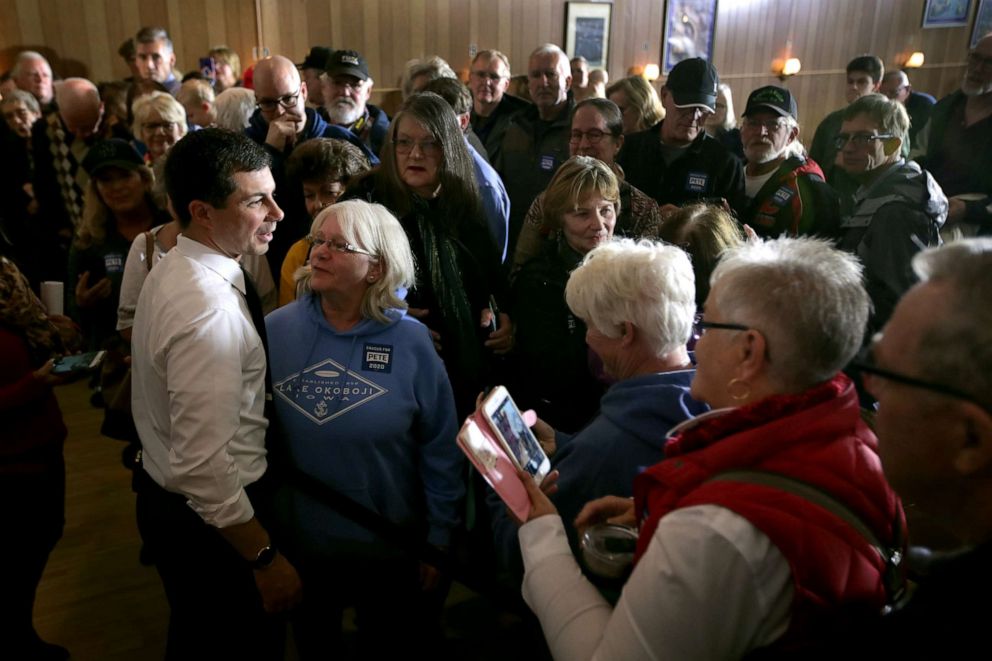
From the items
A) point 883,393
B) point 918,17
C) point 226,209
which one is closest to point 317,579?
point 226,209

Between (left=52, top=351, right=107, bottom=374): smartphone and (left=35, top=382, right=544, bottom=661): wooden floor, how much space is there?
1.06 meters

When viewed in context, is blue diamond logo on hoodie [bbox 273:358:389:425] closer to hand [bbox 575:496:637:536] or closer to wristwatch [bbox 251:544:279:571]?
wristwatch [bbox 251:544:279:571]

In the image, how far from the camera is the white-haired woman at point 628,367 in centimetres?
138

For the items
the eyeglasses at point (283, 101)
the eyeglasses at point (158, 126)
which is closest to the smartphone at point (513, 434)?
the eyeglasses at point (283, 101)

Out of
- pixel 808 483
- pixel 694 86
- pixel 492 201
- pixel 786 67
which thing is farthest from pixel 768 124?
pixel 786 67

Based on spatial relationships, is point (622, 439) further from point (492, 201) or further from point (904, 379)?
point (492, 201)

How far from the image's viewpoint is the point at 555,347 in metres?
2.42

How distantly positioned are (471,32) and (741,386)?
8.51m

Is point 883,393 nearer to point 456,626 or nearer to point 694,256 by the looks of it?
point 694,256

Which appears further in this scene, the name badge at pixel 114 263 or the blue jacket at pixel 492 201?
the blue jacket at pixel 492 201

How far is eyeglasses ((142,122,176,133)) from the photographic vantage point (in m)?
3.30

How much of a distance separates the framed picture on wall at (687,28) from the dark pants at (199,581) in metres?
9.70

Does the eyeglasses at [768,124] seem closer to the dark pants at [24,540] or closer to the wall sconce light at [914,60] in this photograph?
the dark pants at [24,540]

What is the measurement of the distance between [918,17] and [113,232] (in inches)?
514
